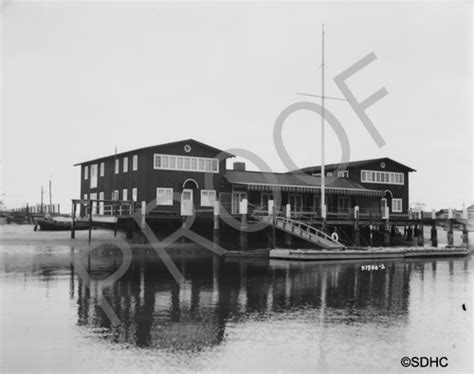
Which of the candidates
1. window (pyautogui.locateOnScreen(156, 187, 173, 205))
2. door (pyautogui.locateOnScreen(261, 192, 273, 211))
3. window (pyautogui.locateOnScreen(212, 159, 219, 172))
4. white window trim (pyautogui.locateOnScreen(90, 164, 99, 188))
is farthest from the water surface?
white window trim (pyautogui.locateOnScreen(90, 164, 99, 188))

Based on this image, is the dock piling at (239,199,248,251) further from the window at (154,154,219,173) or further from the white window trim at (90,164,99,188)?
the white window trim at (90,164,99,188)

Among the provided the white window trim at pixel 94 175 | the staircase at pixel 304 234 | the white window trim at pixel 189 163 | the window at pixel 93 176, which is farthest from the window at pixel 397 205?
the window at pixel 93 176

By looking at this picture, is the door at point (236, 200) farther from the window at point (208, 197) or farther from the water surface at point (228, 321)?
the water surface at point (228, 321)

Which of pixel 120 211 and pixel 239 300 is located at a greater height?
pixel 120 211

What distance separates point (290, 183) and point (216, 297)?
1205 inches

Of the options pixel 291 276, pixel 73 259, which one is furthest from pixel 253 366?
pixel 73 259

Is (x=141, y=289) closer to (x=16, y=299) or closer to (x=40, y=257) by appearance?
(x=16, y=299)

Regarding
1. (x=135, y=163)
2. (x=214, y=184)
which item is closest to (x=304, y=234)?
(x=214, y=184)

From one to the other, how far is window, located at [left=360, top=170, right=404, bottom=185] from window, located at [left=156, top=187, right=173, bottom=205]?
21271 mm

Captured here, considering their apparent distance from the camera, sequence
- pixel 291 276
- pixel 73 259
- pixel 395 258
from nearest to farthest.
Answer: pixel 291 276
pixel 73 259
pixel 395 258

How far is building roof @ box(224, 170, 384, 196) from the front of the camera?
48312mm

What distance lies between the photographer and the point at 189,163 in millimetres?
46469

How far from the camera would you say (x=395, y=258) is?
4169 cm

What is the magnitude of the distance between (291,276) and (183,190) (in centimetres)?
1860
